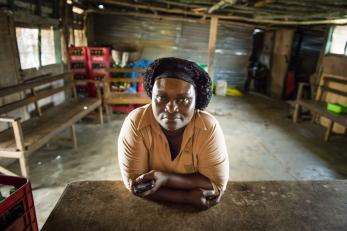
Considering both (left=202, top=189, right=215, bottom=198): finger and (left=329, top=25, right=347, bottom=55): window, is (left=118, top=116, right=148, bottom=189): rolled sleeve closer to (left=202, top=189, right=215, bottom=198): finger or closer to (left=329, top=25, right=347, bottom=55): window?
(left=202, top=189, right=215, bottom=198): finger

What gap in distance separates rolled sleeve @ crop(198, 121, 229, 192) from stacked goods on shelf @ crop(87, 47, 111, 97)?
4.92m

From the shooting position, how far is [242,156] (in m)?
4.22

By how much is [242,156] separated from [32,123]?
3496 millimetres

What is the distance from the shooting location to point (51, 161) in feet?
12.3

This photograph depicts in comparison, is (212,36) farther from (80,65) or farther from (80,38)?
(80,38)

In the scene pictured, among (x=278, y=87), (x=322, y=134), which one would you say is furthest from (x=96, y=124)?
(x=278, y=87)

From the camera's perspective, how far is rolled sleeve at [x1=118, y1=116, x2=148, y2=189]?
4.61 ft

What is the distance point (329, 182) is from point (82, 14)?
26.0 feet

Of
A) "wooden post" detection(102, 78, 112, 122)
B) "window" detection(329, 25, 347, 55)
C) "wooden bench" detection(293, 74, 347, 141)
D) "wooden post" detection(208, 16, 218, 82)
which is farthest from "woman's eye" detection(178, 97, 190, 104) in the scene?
"window" detection(329, 25, 347, 55)

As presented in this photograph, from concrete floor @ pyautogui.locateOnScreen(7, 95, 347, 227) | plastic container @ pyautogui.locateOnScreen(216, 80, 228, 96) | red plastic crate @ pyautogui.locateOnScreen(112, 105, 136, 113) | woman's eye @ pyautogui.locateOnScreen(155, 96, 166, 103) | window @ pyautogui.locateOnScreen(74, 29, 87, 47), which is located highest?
window @ pyautogui.locateOnScreen(74, 29, 87, 47)

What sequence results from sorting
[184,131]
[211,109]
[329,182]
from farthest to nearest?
[211,109] < [329,182] < [184,131]

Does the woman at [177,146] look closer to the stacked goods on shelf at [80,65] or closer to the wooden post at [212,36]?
the stacked goods on shelf at [80,65]

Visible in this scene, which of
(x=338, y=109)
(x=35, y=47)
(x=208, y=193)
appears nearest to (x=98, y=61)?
(x=35, y=47)

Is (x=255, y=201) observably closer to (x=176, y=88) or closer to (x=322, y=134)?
(x=176, y=88)
